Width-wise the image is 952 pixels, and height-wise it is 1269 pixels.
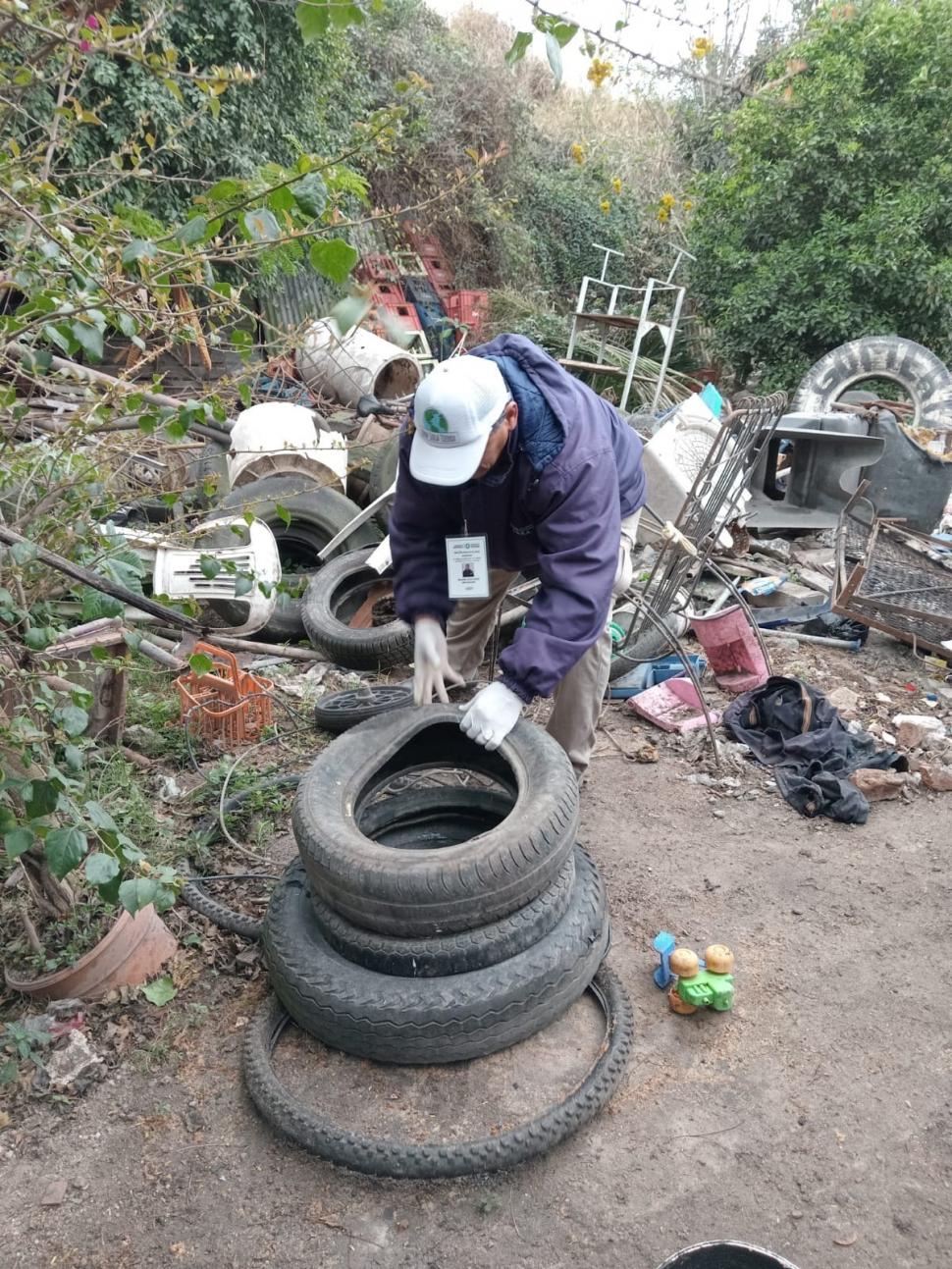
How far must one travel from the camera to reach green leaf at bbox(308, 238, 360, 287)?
1.42 metres

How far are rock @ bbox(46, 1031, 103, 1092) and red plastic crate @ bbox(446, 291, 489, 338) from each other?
10903 millimetres

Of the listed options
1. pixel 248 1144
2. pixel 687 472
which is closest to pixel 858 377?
pixel 687 472

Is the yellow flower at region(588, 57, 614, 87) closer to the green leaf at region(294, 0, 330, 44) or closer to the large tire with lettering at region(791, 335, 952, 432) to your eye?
the green leaf at region(294, 0, 330, 44)

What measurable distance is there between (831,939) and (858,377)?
7.57 metres

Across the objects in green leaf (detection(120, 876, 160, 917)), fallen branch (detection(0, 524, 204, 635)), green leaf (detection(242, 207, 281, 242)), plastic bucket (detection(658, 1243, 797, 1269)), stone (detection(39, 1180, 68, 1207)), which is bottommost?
stone (detection(39, 1180, 68, 1207))

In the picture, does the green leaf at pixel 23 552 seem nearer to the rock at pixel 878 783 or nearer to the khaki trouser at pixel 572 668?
the khaki trouser at pixel 572 668

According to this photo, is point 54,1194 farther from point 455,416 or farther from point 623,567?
point 623,567

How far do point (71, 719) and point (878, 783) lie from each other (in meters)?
3.20

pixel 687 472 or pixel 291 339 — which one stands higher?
pixel 291 339

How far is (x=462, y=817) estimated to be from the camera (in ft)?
9.36

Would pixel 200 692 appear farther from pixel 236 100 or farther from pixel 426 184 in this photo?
pixel 426 184

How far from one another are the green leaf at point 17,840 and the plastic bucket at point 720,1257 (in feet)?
5.10

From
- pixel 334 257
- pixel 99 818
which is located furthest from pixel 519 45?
pixel 99 818

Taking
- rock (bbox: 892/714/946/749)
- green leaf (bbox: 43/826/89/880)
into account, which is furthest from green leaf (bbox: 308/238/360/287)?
rock (bbox: 892/714/946/749)
